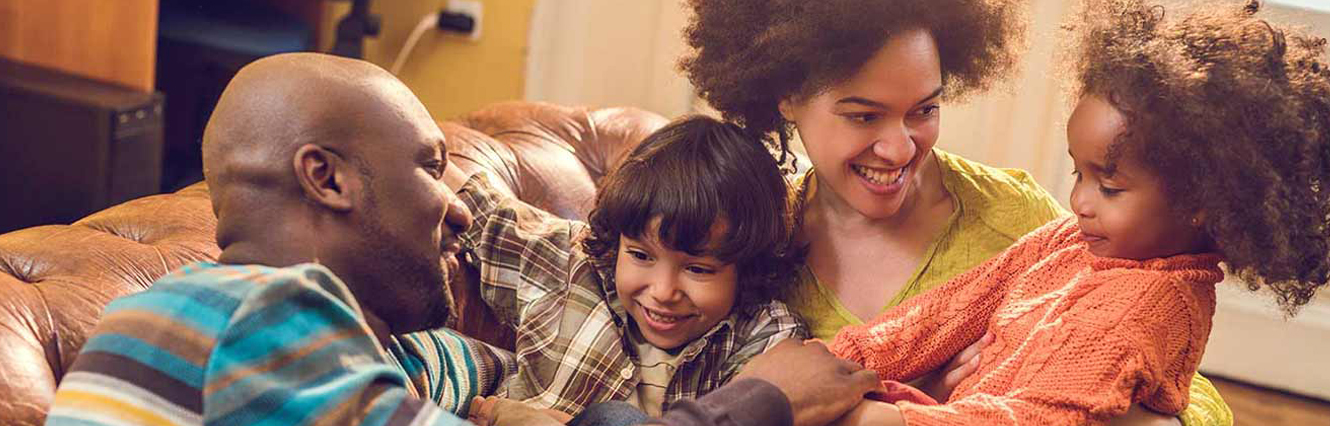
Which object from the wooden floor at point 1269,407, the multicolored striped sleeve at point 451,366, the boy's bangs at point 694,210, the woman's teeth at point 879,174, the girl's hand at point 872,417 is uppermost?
the woman's teeth at point 879,174

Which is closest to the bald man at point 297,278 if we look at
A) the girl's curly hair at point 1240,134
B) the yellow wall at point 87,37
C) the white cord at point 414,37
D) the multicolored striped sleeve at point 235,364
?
the multicolored striped sleeve at point 235,364

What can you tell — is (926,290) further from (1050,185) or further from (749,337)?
(1050,185)

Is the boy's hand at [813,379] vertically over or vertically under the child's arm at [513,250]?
over

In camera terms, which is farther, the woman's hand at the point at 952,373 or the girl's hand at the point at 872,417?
the woman's hand at the point at 952,373

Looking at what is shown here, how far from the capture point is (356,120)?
1145mm

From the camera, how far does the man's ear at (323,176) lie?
1115 millimetres

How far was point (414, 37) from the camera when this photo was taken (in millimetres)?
3566

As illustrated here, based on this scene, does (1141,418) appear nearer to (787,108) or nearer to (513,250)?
(787,108)

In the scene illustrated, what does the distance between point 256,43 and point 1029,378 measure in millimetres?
2309

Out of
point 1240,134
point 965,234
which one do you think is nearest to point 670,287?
point 965,234

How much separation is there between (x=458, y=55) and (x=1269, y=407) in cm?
210

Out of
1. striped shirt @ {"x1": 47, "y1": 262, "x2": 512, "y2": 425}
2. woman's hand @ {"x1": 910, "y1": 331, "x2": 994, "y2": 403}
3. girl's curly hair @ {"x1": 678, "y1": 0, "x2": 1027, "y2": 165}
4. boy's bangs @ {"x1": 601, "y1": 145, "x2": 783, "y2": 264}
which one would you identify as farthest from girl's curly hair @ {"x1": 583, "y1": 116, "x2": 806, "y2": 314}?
striped shirt @ {"x1": 47, "y1": 262, "x2": 512, "y2": 425}

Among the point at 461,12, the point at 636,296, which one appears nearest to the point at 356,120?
the point at 636,296

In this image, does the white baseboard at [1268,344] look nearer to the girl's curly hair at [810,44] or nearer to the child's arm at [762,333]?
the girl's curly hair at [810,44]
